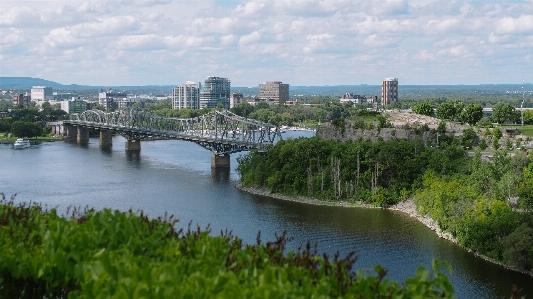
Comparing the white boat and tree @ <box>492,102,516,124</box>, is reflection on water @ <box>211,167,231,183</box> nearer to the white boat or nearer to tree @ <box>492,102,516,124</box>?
tree @ <box>492,102,516,124</box>

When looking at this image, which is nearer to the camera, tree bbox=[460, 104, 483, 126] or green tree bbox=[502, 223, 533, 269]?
green tree bbox=[502, 223, 533, 269]

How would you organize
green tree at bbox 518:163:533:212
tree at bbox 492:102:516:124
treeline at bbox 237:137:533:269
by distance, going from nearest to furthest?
treeline at bbox 237:137:533:269
green tree at bbox 518:163:533:212
tree at bbox 492:102:516:124

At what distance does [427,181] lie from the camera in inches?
992

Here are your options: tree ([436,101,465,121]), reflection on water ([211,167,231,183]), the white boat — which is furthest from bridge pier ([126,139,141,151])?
tree ([436,101,465,121])

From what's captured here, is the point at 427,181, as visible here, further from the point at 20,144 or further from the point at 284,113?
the point at 284,113

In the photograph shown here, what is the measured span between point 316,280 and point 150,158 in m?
40.4

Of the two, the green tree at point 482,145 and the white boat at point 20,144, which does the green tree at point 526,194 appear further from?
the white boat at point 20,144

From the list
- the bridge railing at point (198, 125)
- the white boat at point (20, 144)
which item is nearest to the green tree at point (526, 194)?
the bridge railing at point (198, 125)

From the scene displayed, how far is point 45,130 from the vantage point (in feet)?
217

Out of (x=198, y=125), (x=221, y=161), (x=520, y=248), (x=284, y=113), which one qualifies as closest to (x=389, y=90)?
(x=284, y=113)

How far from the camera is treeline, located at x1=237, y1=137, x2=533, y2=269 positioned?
18.4 metres

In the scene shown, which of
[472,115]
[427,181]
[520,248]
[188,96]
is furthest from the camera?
[188,96]

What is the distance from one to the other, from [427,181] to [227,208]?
7.19 m

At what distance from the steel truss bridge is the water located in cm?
162
